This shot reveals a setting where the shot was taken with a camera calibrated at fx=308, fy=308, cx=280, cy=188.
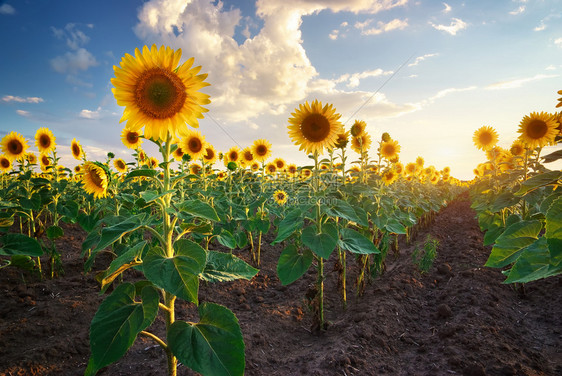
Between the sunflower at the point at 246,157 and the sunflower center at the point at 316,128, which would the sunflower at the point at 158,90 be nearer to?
the sunflower center at the point at 316,128

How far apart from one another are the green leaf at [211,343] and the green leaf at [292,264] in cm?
143

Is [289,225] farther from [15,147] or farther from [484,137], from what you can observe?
[484,137]

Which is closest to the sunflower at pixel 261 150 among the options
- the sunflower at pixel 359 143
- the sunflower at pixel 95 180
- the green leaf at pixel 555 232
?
the sunflower at pixel 359 143

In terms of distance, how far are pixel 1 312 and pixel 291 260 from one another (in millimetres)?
4207

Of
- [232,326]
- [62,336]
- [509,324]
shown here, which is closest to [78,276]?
[62,336]

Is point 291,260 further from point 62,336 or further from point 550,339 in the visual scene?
point 550,339

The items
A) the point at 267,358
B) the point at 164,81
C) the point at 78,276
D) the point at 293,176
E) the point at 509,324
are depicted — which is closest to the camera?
the point at 164,81

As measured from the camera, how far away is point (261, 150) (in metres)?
8.66

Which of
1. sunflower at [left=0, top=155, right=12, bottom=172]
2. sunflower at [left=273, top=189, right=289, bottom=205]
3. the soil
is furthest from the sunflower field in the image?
sunflower at [left=0, top=155, right=12, bottom=172]

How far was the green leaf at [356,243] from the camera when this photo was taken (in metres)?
3.46

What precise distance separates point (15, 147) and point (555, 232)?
389 inches

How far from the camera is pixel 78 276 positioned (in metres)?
5.57

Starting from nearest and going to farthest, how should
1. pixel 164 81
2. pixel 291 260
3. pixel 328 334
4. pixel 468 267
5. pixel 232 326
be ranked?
pixel 232 326 < pixel 164 81 < pixel 291 260 < pixel 328 334 < pixel 468 267

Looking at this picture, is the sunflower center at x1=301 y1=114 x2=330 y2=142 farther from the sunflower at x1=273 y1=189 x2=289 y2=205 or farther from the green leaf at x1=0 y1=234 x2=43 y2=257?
the sunflower at x1=273 y1=189 x2=289 y2=205
